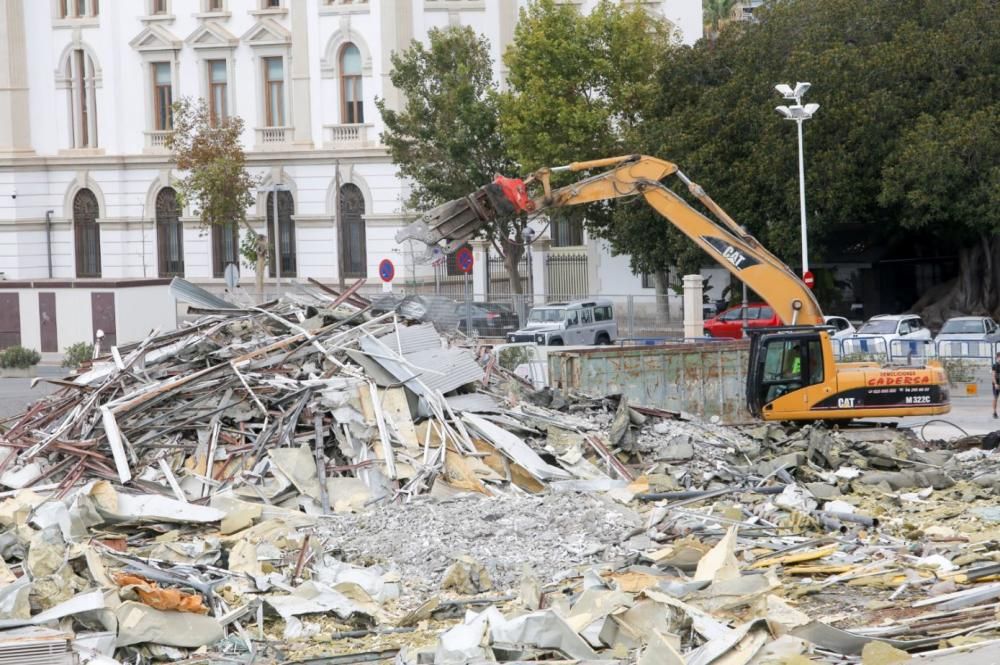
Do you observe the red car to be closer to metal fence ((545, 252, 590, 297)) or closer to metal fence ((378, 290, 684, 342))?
metal fence ((378, 290, 684, 342))

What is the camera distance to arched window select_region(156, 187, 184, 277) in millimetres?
60938

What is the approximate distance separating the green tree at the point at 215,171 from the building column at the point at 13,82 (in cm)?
819

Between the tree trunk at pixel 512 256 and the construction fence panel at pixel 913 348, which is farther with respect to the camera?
the tree trunk at pixel 512 256

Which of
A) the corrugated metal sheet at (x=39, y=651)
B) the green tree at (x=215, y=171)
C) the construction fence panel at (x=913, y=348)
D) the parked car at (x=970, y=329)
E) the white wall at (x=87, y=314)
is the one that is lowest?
the corrugated metal sheet at (x=39, y=651)

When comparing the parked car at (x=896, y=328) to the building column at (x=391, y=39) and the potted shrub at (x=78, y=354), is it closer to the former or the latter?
the potted shrub at (x=78, y=354)

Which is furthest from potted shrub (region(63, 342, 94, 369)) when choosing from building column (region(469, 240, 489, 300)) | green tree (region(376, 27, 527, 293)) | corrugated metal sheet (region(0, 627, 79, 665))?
corrugated metal sheet (region(0, 627, 79, 665))

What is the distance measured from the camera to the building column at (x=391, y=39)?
5575cm

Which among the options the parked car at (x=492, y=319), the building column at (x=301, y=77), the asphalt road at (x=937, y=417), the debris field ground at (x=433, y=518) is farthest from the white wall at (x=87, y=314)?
the debris field ground at (x=433, y=518)

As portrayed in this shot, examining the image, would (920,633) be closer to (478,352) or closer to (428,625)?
(428,625)

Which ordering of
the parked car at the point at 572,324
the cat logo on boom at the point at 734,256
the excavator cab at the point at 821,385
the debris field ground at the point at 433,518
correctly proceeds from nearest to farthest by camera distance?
1. the debris field ground at the point at 433,518
2. the excavator cab at the point at 821,385
3. the cat logo on boom at the point at 734,256
4. the parked car at the point at 572,324

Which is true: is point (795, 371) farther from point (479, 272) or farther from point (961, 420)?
point (479, 272)

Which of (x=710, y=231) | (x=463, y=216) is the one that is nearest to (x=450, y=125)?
(x=710, y=231)

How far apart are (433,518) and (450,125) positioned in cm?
3549

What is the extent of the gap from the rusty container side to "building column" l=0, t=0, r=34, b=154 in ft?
139
